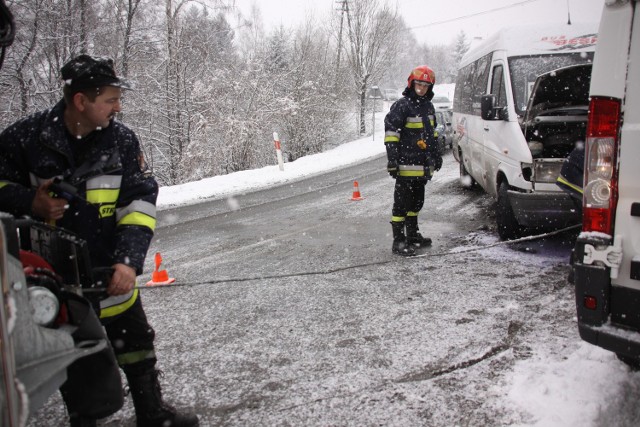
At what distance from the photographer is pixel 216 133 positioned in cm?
2073

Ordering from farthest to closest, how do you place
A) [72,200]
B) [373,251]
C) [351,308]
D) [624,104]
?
1. [373,251]
2. [351,308]
3. [624,104]
4. [72,200]

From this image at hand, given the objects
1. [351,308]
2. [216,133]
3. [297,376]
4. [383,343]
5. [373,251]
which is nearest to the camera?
[297,376]

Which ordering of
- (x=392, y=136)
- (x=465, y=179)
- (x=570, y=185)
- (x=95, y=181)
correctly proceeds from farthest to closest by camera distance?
(x=465, y=179) → (x=392, y=136) → (x=570, y=185) → (x=95, y=181)

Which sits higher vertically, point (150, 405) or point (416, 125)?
point (416, 125)

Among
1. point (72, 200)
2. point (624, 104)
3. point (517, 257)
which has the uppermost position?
point (624, 104)

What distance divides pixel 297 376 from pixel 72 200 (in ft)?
5.82

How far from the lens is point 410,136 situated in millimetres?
5746

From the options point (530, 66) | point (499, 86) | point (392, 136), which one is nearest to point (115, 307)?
point (392, 136)

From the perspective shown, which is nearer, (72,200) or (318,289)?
(72,200)

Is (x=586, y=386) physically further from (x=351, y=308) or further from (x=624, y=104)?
(x=351, y=308)

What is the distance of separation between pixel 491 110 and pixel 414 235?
5.81ft

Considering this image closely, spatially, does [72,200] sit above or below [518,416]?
above

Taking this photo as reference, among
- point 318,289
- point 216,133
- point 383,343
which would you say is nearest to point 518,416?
point 383,343

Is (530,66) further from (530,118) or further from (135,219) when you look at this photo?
(135,219)
